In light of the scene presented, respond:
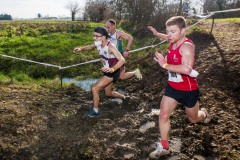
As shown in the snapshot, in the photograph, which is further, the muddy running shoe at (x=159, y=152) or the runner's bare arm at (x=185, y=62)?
the muddy running shoe at (x=159, y=152)

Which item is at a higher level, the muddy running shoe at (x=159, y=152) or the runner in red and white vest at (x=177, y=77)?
the runner in red and white vest at (x=177, y=77)

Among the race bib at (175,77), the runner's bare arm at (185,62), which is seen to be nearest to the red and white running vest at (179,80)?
the race bib at (175,77)

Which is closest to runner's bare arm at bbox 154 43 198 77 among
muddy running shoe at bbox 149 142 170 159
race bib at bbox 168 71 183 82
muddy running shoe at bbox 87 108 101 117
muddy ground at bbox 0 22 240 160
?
race bib at bbox 168 71 183 82

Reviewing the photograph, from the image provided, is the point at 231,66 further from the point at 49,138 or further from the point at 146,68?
the point at 49,138

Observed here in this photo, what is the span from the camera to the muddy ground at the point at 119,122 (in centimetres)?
460

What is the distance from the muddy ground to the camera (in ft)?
15.1

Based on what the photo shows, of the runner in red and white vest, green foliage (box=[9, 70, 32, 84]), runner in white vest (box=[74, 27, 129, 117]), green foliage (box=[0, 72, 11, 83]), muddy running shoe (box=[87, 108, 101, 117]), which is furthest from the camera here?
green foliage (box=[9, 70, 32, 84])

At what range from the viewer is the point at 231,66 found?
7.36m

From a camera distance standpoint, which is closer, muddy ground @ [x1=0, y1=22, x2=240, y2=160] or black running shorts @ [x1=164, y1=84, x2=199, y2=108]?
black running shorts @ [x1=164, y1=84, x2=199, y2=108]

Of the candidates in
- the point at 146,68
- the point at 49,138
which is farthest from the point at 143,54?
the point at 49,138

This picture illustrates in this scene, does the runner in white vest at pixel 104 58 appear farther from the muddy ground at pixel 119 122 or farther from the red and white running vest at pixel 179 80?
the red and white running vest at pixel 179 80

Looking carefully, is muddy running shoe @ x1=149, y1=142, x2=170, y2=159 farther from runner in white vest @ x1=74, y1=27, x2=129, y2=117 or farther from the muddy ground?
runner in white vest @ x1=74, y1=27, x2=129, y2=117

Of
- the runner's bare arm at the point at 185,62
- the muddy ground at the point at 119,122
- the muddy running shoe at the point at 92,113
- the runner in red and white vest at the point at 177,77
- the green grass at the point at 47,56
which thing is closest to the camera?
the runner's bare arm at the point at 185,62

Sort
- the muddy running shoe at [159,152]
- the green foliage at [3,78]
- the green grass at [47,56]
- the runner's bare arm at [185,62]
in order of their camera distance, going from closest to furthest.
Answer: the runner's bare arm at [185,62], the muddy running shoe at [159,152], the green foliage at [3,78], the green grass at [47,56]
